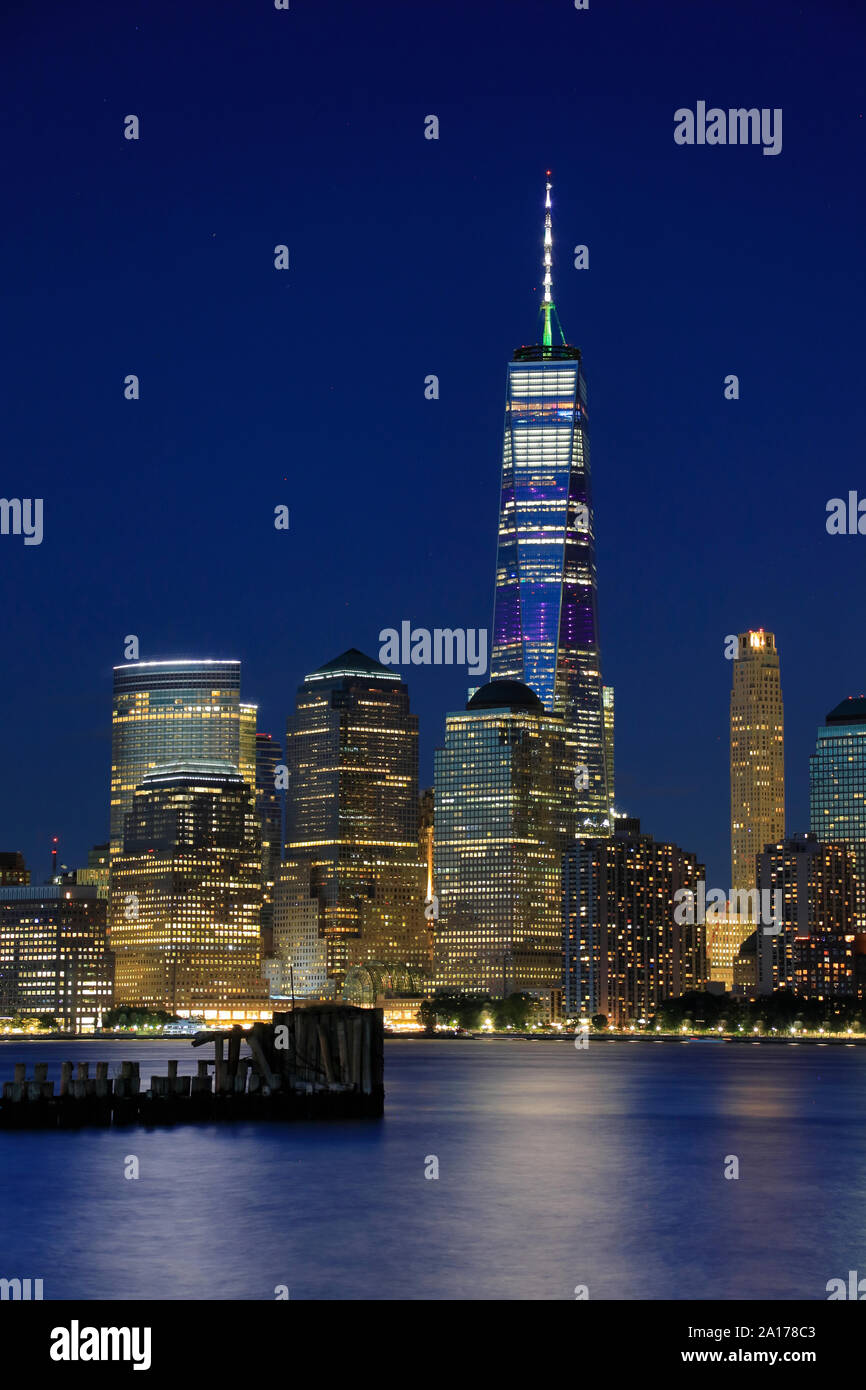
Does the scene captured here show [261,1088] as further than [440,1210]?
Yes

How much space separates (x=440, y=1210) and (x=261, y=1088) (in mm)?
32091

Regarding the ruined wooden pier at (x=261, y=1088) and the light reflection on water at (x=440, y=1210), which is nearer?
the light reflection on water at (x=440, y=1210)

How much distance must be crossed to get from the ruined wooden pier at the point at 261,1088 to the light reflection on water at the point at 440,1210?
5.11 ft

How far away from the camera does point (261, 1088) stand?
9931cm

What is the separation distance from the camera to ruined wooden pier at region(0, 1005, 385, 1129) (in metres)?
96.1

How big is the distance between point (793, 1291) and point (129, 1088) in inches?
2039

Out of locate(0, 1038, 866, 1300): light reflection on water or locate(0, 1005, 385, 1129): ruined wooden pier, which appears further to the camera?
locate(0, 1005, 385, 1129): ruined wooden pier

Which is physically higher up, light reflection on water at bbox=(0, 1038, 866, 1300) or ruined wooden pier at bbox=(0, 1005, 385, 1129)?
ruined wooden pier at bbox=(0, 1005, 385, 1129)

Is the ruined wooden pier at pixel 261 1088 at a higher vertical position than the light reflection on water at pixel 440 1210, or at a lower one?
higher

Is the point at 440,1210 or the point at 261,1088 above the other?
the point at 261,1088

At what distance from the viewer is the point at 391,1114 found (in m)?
113

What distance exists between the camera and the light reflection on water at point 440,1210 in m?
54.8

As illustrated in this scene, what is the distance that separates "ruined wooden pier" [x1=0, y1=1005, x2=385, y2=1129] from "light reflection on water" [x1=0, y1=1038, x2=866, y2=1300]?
1557 millimetres
